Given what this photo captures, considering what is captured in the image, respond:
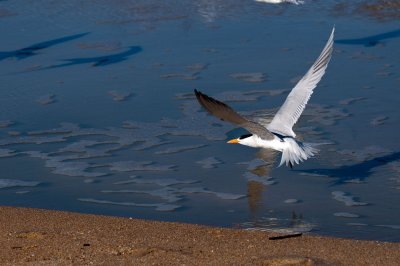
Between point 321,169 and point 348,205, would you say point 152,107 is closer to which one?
point 321,169

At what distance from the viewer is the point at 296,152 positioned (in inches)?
293

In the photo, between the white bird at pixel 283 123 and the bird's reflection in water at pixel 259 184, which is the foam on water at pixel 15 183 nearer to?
the white bird at pixel 283 123

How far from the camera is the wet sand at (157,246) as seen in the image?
5.44m

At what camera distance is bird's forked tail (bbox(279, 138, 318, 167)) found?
291 inches

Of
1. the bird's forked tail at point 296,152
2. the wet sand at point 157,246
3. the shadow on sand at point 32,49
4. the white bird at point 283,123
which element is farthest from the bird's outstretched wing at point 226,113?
the shadow on sand at point 32,49

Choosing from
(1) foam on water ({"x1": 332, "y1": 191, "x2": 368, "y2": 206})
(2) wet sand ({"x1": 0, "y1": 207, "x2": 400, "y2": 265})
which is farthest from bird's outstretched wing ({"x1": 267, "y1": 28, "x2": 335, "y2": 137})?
(2) wet sand ({"x1": 0, "y1": 207, "x2": 400, "y2": 265})

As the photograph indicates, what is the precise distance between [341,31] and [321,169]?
16.6 feet

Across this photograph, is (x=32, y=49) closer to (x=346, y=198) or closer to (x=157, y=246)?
(x=346, y=198)

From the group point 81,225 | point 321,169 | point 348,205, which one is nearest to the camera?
point 81,225

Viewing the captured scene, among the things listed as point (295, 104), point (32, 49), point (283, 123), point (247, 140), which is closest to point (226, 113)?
point (247, 140)

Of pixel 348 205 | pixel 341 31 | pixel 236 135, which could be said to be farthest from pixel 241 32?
pixel 348 205

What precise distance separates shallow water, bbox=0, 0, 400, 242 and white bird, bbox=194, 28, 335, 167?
18cm

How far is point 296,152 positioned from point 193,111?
6.62 ft

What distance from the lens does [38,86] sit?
10.2 metres
